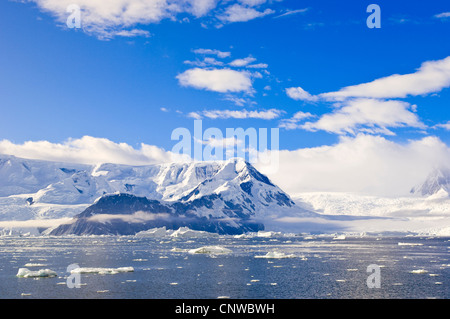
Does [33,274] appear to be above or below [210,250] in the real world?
above

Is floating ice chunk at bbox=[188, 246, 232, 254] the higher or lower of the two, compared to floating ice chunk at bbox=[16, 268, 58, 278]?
lower

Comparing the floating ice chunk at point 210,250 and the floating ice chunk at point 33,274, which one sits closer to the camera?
the floating ice chunk at point 33,274

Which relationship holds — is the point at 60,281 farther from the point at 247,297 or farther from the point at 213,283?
the point at 247,297

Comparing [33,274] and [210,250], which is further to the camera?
[210,250]

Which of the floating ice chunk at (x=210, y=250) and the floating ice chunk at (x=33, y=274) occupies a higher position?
the floating ice chunk at (x=33, y=274)

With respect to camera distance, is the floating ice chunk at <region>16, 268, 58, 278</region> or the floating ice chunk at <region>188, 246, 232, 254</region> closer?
the floating ice chunk at <region>16, 268, 58, 278</region>

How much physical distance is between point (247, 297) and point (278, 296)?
401 cm
